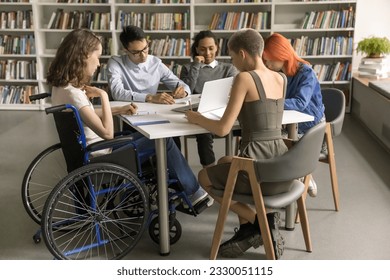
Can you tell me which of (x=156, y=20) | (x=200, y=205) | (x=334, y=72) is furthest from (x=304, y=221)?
(x=156, y=20)

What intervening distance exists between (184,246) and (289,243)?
549mm

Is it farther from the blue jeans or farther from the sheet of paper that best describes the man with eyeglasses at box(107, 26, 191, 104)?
the blue jeans

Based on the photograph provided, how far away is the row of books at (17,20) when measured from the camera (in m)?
5.98

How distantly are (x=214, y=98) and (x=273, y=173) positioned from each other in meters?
0.65

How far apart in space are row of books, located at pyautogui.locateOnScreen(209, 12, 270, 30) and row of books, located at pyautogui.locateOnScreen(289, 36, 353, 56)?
0.43 metres

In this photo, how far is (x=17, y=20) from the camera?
6008 mm

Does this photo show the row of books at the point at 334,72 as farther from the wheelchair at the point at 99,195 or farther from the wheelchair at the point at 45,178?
the wheelchair at the point at 99,195

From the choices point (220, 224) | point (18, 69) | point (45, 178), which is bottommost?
point (45, 178)

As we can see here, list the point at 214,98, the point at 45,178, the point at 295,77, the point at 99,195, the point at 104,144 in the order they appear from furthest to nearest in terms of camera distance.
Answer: the point at 45,178
the point at 295,77
the point at 214,98
the point at 99,195
the point at 104,144

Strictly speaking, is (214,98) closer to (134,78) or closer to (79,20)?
(134,78)

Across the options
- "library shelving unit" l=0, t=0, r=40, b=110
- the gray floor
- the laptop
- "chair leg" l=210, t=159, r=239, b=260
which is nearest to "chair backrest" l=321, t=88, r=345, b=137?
the gray floor

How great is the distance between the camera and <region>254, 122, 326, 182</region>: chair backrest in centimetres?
201

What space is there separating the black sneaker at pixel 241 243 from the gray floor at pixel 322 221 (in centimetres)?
6
